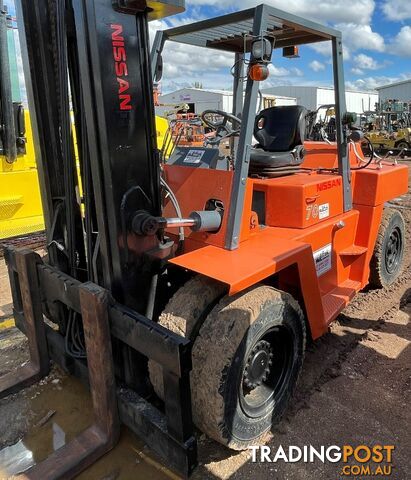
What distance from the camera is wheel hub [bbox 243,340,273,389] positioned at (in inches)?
105

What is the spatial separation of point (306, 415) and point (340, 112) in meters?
2.43

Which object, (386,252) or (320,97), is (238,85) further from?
(320,97)

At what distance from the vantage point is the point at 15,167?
19.3ft

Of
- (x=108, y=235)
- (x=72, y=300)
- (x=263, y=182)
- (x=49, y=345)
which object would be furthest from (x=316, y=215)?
(x=49, y=345)

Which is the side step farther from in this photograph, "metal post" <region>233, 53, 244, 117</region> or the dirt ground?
"metal post" <region>233, 53, 244, 117</region>

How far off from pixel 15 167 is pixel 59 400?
12.7ft

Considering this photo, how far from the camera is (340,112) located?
3660 millimetres

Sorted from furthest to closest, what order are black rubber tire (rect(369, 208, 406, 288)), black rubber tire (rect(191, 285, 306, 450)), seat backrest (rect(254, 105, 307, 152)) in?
black rubber tire (rect(369, 208, 406, 288)) → seat backrest (rect(254, 105, 307, 152)) → black rubber tire (rect(191, 285, 306, 450))

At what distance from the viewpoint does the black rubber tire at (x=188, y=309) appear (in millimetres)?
2473

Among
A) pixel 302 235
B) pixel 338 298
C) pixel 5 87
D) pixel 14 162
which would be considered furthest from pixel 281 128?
pixel 14 162

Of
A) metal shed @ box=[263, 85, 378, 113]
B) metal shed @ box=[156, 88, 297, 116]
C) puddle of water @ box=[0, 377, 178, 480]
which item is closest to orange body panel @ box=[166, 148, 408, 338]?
puddle of water @ box=[0, 377, 178, 480]

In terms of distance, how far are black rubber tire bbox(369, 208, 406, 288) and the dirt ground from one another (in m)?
0.76

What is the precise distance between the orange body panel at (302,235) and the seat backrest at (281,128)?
31 centimetres

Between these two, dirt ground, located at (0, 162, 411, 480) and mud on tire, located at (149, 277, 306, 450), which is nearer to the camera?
mud on tire, located at (149, 277, 306, 450)
